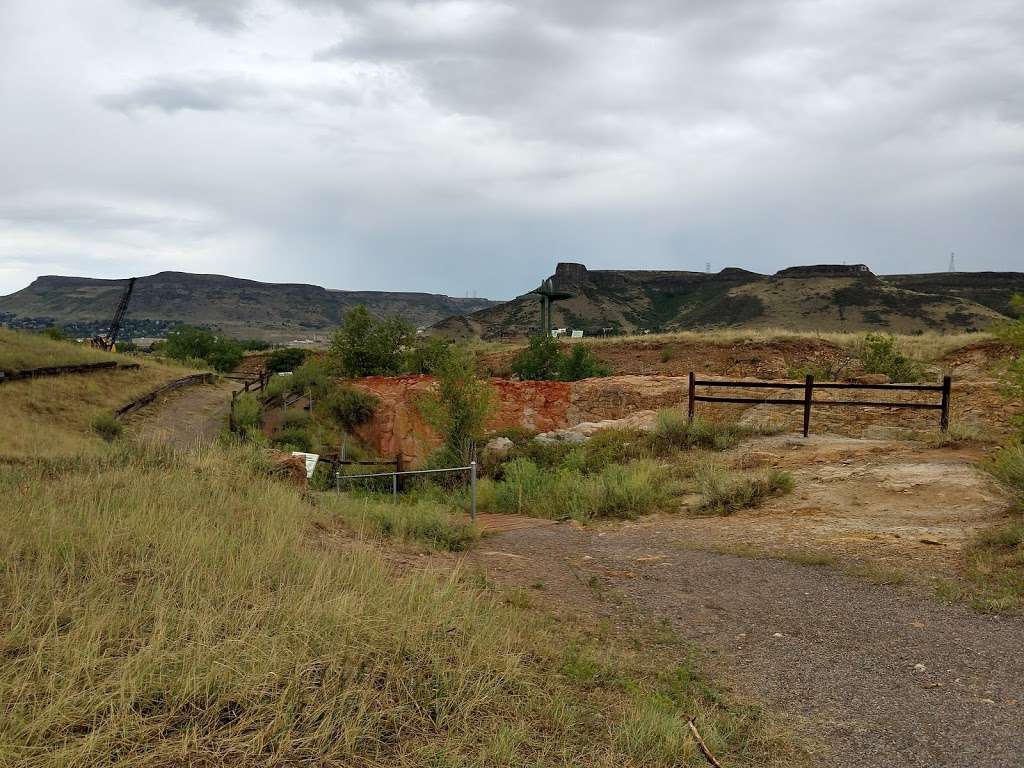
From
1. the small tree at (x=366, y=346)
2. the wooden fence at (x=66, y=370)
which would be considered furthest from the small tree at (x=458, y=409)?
the wooden fence at (x=66, y=370)

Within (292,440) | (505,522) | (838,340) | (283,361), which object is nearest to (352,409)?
(292,440)

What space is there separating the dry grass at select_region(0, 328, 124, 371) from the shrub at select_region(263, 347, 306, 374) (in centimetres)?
1496

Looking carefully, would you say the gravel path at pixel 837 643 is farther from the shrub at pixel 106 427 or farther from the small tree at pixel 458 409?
the shrub at pixel 106 427

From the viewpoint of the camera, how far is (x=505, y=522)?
10914 millimetres

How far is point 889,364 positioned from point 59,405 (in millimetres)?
28257

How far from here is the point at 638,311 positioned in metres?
102

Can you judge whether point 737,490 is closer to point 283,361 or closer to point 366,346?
point 366,346

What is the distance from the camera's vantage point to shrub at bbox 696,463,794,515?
34.8ft

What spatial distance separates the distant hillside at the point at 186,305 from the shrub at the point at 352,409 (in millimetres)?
103352

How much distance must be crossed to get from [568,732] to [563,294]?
42.7m

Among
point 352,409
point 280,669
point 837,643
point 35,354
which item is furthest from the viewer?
point 35,354

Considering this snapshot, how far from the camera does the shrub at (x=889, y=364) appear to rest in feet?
71.9

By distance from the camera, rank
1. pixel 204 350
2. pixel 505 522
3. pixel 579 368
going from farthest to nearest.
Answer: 1. pixel 204 350
2. pixel 579 368
3. pixel 505 522

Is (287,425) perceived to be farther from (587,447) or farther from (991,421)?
(991,421)
